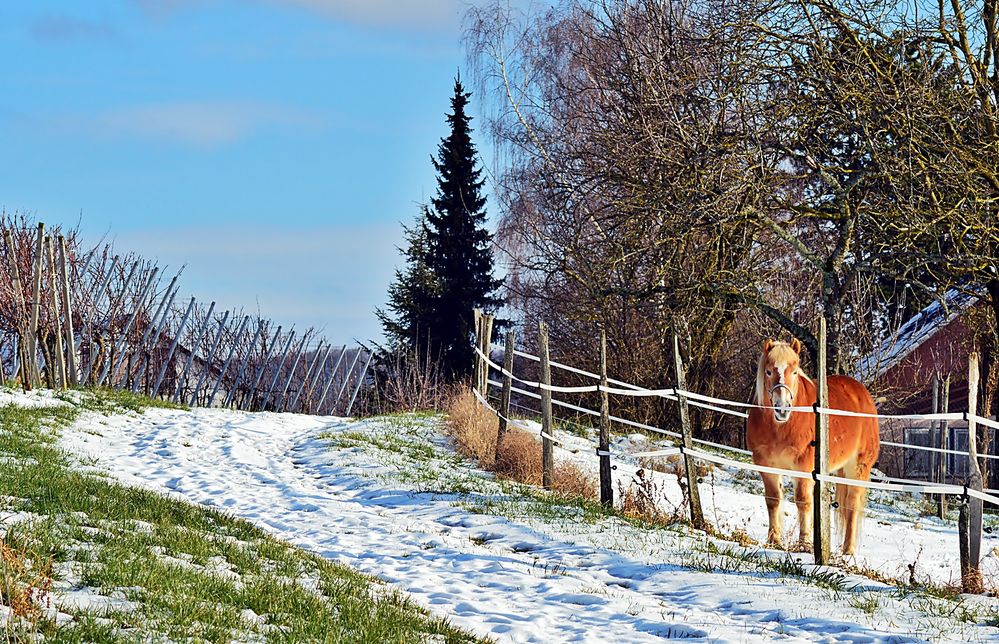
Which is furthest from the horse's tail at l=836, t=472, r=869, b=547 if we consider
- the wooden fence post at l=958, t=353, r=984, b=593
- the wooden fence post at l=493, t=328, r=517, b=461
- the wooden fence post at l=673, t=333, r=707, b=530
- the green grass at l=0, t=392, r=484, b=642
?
the green grass at l=0, t=392, r=484, b=642

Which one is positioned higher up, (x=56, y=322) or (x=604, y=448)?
(x=56, y=322)

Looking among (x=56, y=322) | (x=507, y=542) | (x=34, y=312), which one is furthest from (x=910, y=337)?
(x=34, y=312)

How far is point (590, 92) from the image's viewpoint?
1881 centimetres

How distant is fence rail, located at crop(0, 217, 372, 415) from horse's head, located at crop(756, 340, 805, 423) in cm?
1422

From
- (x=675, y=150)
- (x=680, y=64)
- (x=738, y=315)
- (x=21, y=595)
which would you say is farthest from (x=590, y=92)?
(x=21, y=595)

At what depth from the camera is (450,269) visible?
33031mm

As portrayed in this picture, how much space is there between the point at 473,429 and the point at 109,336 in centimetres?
1308

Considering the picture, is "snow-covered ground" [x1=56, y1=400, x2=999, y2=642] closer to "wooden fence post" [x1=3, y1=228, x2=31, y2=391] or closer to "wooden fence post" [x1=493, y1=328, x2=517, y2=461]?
"wooden fence post" [x1=493, y1=328, x2=517, y2=461]

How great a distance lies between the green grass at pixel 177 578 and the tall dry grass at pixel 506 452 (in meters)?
4.65

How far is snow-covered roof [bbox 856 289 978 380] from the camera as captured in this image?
18858 millimetres

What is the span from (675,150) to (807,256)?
279 cm

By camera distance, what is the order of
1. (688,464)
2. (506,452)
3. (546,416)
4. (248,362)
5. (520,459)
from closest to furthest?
(688,464) < (546,416) < (520,459) < (506,452) < (248,362)

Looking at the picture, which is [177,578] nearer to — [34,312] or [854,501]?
[854,501]

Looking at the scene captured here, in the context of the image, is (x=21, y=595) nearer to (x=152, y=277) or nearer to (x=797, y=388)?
(x=797, y=388)
